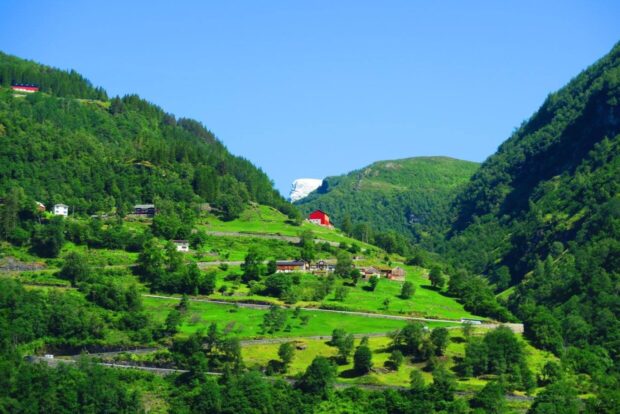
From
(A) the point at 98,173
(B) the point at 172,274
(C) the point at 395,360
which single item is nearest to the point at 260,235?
(A) the point at 98,173

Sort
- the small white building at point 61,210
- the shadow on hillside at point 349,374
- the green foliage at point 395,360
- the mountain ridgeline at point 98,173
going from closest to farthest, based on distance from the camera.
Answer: the shadow on hillside at point 349,374 → the green foliage at point 395,360 → the small white building at point 61,210 → the mountain ridgeline at point 98,173

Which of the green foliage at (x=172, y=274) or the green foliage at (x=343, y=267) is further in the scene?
the green foliage at (x=343, y=267)

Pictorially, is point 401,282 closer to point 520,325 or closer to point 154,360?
point 520,325

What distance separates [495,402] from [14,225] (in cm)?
7154

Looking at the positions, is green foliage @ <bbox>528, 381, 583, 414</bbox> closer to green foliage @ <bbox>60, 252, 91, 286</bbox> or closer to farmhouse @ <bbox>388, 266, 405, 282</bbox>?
farmhouse @ <bbox>388, 266, 405, 282</bbox>

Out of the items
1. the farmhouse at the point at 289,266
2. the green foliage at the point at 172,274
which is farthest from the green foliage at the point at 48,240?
the farmhouse at the point at 289,266

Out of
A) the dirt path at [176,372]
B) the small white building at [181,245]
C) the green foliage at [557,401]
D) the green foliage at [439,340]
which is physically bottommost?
the dirt path at [176,372]

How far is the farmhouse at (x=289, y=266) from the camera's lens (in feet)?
493

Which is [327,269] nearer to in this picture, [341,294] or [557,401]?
[341,294]

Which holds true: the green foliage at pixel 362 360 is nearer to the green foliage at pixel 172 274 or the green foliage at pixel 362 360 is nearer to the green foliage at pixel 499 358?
the green foliage at pixel 499 358

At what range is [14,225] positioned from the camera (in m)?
150

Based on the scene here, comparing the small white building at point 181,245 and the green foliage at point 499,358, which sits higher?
the small white building at point 181,245

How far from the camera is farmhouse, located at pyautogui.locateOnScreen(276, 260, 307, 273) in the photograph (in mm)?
150175

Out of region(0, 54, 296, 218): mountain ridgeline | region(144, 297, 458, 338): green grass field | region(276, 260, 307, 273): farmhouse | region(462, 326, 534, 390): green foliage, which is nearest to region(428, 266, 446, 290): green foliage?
region(276, 260, 307, 273): farmhouse
